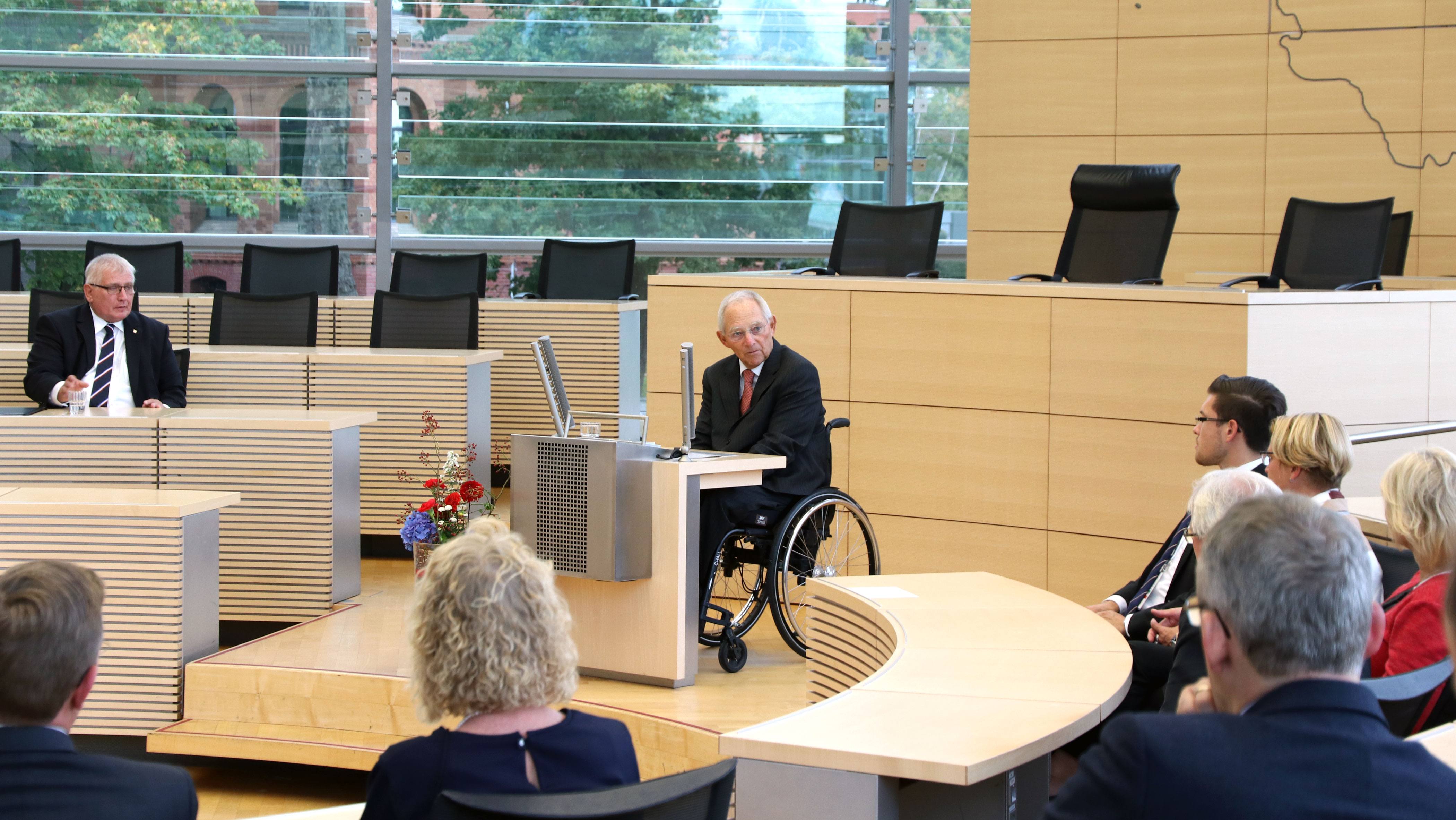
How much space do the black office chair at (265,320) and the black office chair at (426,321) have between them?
1.18 feet

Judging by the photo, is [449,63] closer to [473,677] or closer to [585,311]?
[585,311]

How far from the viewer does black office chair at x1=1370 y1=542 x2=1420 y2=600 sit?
2938mm

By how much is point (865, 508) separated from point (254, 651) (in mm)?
2539

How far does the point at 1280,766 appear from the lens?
50.7 inches

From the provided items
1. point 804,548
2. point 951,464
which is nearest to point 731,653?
point 804,548

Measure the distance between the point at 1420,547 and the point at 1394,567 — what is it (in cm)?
51

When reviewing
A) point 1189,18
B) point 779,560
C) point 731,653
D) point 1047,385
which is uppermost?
point 1189,18

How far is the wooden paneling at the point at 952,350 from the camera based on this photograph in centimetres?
517

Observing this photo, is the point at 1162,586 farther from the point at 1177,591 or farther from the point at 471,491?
the point at 471,491

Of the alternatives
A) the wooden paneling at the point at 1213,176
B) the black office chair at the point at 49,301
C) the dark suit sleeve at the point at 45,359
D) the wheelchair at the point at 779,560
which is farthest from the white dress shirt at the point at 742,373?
the wooden paneling at the point at 1213,176

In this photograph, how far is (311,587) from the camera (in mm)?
5039

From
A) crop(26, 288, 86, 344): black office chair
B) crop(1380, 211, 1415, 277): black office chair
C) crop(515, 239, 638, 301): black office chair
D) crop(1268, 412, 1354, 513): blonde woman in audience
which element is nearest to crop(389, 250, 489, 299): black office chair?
crop(515, 239, 638, 301): black office chair

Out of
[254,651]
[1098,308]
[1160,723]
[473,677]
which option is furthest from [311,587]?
[1160,723]

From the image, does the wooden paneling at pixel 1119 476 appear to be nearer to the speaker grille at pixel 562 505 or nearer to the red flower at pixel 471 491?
the speaker grille at pixel 562 505
